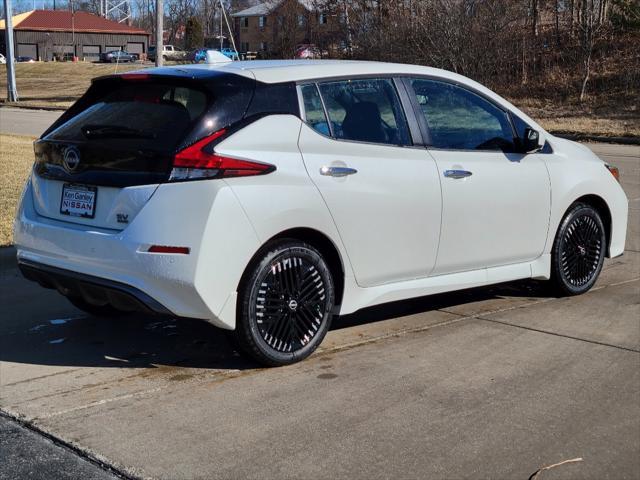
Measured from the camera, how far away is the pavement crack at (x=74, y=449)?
3.83m

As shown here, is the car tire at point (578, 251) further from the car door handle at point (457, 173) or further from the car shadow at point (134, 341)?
the car door handle at point (457, 173)

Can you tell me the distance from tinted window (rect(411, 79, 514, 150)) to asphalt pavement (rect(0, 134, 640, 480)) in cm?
123

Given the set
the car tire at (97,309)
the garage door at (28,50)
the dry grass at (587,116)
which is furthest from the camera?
the garage door at (28,50)

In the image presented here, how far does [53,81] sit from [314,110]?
56689mm

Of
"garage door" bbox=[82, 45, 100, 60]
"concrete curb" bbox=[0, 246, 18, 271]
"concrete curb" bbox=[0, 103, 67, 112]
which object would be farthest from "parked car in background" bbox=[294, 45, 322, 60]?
"garage door" bbox=[82, 45, 100, 60]

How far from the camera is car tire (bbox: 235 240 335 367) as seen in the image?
4984mm

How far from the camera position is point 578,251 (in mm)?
6926

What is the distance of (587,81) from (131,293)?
3217cm

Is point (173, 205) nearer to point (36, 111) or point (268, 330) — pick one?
point (268, 330)

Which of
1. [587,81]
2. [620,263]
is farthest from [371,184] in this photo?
[587,81]

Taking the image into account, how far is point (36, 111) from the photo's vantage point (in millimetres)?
35156

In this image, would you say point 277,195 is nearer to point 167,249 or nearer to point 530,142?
point 167,249

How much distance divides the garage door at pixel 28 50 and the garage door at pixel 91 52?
5300 millimetres

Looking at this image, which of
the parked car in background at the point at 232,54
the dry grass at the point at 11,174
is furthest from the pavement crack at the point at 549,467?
the dry grass at the point at 11,174
